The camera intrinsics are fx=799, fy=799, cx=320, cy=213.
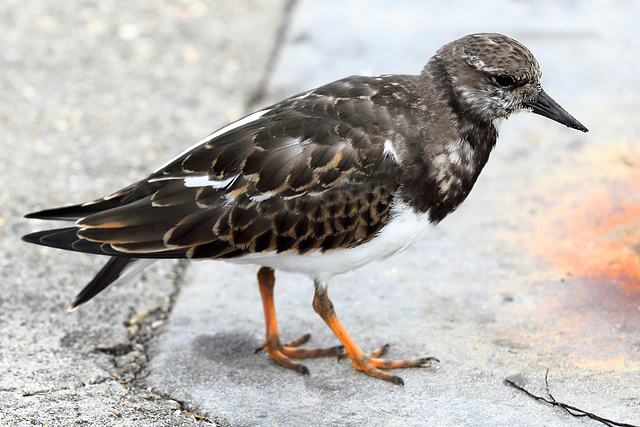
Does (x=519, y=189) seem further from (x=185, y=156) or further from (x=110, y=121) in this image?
(x=110, y=121)

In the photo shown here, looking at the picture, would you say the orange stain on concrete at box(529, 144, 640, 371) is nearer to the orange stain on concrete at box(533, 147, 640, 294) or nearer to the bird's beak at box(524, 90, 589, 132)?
the orange stain on concrete at box(533, 147, 640, 294)

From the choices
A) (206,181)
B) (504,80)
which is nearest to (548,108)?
(504,80)

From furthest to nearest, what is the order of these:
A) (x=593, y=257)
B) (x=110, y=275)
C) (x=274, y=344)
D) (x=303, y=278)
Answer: (x=303, y=278)
(x=593, y=257)
(x=274, y=344)
(x=110, y=275)

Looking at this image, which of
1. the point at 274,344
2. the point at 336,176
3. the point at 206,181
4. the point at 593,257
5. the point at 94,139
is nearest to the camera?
the point at 336,176

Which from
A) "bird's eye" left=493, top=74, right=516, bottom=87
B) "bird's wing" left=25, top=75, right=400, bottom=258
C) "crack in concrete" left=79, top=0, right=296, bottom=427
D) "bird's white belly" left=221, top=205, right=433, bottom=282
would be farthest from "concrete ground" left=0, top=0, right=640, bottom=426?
"bird's eye" left=493, top=74, right=516, bottom=87

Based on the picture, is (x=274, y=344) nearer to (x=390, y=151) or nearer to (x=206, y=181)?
(x=206, y=181)
